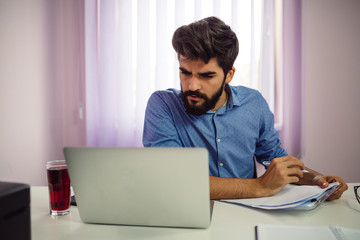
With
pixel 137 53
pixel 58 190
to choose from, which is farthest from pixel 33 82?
pixel 58 190

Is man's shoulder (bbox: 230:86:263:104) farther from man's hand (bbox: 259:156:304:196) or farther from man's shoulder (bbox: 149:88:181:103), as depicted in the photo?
man's hand (bbox: 259:156:304:196)

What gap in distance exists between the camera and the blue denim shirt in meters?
1.49

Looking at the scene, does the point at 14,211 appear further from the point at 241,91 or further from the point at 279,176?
the point at 241,91

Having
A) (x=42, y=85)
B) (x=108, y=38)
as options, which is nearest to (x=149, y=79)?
(x=108, y=38)

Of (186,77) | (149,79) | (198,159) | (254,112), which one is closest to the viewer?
(198,159)

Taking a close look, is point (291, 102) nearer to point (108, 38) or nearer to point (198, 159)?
point (108, 38)

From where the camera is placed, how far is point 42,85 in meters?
2.70

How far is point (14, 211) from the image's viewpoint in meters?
0.54

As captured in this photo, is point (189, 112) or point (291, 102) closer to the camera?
point (189, 112)

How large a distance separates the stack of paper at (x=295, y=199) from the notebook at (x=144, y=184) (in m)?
0.24

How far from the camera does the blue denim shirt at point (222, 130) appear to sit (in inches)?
58.5

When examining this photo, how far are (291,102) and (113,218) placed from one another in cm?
219

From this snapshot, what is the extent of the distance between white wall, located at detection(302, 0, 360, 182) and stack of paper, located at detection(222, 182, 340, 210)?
181cm

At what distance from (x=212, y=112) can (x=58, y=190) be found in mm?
846
